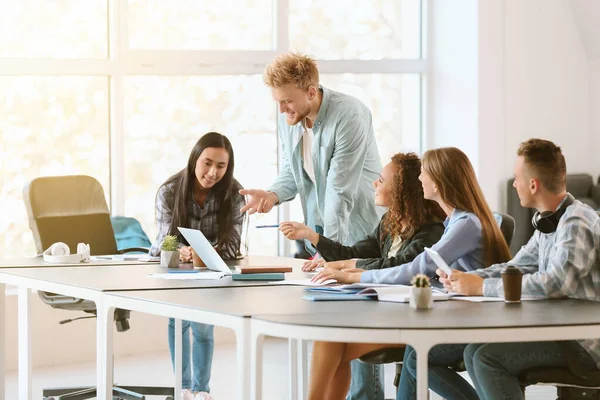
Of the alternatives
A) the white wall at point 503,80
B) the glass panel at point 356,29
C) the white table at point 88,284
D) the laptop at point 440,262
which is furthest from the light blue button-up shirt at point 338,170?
the white wall at point 503,80

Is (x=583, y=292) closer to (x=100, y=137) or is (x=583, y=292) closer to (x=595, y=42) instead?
(x=100, y=137)

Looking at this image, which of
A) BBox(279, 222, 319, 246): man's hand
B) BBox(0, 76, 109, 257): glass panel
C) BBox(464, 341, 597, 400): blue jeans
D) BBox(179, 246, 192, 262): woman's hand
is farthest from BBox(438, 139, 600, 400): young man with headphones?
BBox(0, 76, 109, 257): glass panel

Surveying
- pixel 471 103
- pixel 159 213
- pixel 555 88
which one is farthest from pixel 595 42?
pixel 159 213

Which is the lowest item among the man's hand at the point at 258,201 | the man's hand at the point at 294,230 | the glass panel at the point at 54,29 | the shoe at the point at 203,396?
the shoe at the point at 203,396

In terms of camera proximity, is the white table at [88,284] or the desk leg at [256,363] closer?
the desk leg at [256,363]

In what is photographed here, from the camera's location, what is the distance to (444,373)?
308 centimetres

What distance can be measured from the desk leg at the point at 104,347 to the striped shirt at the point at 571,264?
1137mm

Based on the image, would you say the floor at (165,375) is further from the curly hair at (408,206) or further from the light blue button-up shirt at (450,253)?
the light blue button-up shirt at (450,253)

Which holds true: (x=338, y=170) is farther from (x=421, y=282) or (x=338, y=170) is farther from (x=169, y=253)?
(x=421, y=282)

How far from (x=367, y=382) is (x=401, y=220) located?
0.77 m

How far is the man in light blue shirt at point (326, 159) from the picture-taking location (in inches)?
157

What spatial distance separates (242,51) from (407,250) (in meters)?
3.31

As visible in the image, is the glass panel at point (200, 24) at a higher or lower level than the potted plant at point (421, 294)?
higher

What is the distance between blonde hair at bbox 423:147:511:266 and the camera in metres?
3.21
